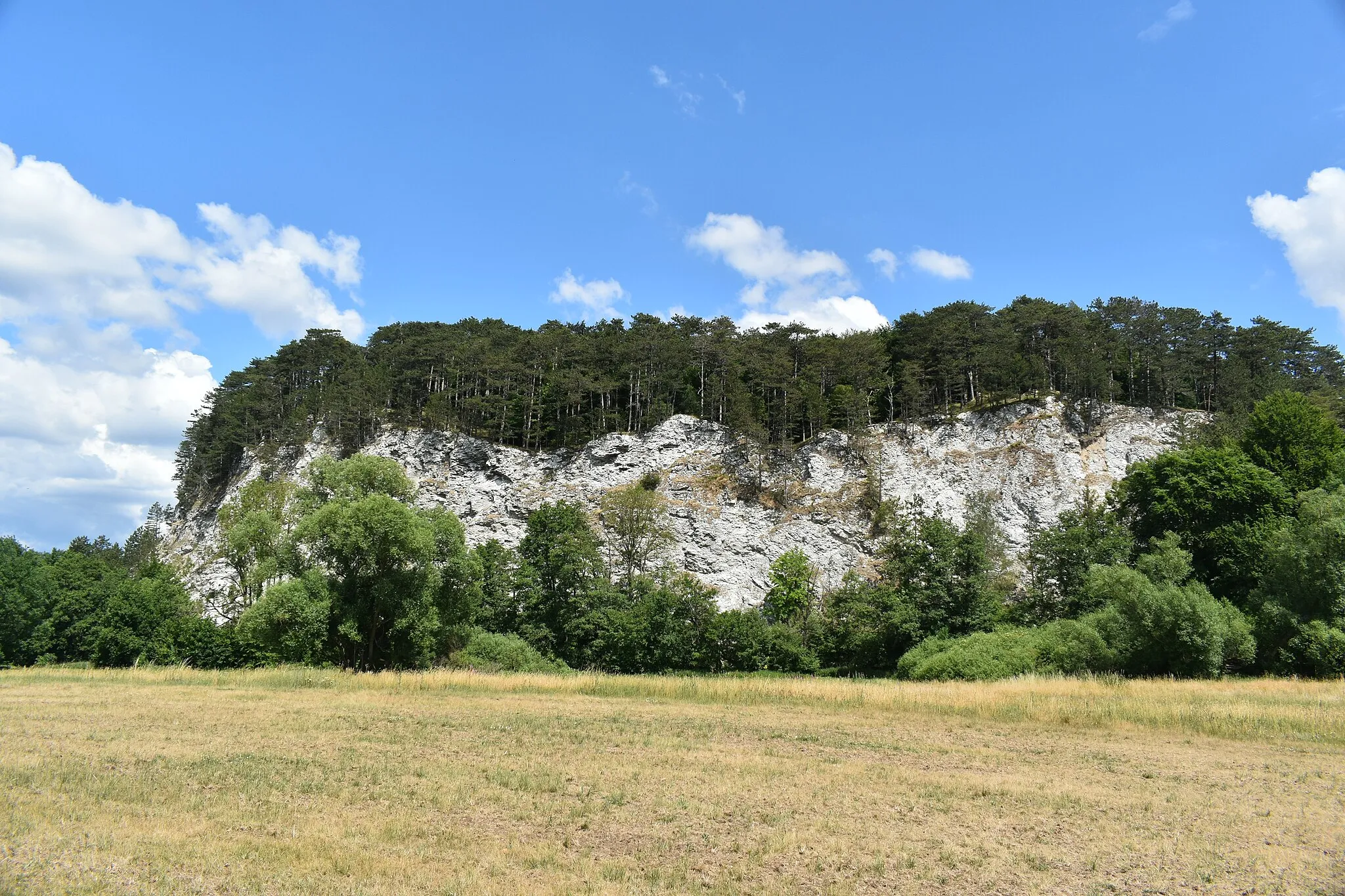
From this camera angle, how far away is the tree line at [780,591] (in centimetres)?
3441

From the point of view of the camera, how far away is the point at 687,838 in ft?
31.8

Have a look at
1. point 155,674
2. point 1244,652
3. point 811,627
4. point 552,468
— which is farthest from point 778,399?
point 155,674

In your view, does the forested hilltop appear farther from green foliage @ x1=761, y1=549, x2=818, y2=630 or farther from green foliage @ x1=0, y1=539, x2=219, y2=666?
green foliage @ x1=0, y1=539, x2=219, y2=666

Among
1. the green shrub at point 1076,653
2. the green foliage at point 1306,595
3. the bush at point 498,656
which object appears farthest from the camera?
the bush at point 498,656

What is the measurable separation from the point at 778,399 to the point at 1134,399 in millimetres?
34883

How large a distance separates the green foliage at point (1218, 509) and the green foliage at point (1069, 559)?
8.65ft

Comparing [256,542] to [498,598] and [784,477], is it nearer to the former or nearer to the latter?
[498,598]

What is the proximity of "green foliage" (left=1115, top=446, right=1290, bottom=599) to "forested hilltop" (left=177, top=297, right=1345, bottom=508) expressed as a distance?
61.8 ft

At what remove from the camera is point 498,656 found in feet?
142

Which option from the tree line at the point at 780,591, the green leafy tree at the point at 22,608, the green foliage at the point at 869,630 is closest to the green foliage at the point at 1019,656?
the tree line at the point at 780,591

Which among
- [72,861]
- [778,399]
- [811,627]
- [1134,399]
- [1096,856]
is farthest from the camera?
[778,399]

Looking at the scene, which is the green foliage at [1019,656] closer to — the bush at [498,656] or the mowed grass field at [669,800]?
the mowed grass field at [669,800]

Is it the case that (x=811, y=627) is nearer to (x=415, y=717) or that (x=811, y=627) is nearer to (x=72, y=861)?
(x=415, y=717)

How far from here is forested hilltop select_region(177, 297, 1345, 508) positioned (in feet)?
230
